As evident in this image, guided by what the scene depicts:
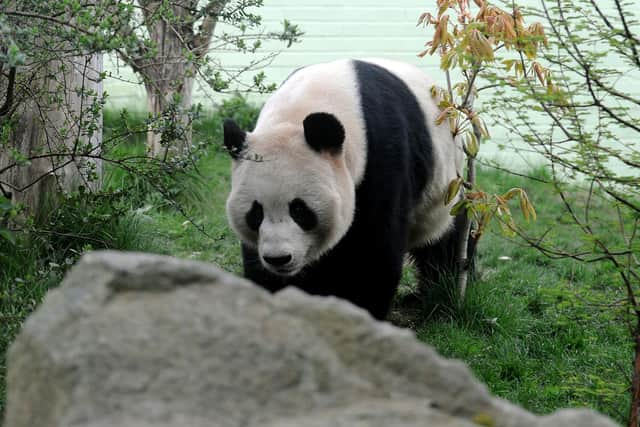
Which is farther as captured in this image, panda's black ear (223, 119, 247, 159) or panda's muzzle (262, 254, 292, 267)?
panda's black ear (223, 119, 247, 159)

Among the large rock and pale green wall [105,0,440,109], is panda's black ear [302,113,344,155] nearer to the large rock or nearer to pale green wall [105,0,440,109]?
the large rock

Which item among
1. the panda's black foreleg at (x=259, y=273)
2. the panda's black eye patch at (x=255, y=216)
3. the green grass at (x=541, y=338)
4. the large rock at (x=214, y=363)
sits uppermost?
the large rock at (x=214, y=363)

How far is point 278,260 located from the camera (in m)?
3.77

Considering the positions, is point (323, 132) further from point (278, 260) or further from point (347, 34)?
point (347, 34)

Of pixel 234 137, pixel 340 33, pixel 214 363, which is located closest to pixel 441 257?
pixel 234 137

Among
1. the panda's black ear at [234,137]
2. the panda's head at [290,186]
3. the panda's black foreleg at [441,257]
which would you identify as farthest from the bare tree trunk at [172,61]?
the panda's black foreleg at [441,257]

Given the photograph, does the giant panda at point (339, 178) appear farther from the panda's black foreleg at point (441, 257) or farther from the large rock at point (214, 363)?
the large rock at point (214, 363)

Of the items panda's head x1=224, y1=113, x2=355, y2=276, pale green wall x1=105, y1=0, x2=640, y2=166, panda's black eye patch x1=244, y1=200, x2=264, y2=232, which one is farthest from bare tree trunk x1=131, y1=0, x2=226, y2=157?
pale green wall x1=105, y1=0, x2=640, y2=166

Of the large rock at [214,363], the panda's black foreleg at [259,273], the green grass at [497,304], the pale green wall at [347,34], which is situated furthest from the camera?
the pale green wall at [347,34]

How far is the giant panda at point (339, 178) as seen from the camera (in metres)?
3.82

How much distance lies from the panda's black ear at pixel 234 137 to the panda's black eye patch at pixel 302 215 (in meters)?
0.35

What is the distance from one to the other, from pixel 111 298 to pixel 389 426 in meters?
0.67

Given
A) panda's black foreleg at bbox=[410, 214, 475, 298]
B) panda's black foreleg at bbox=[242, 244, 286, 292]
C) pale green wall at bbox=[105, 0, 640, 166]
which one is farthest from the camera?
pale green wall at bbox=[105, 0, 640, 166]

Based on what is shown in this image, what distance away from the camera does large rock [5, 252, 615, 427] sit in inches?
65.9
